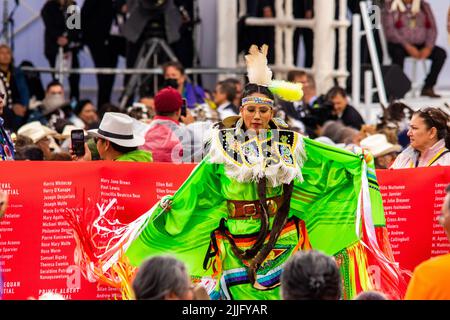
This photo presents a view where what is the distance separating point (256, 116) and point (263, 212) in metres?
0.62

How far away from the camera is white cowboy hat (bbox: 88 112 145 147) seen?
33.4ft

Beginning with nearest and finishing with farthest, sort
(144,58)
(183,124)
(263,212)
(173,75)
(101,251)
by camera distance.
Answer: (263,212)
(101,251)
(183,124)
(173,75)
(144,58)

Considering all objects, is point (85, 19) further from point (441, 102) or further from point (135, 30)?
point (441, 102)

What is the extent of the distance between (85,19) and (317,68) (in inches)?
101

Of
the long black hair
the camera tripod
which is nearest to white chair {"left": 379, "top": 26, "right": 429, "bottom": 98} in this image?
the camera tripod

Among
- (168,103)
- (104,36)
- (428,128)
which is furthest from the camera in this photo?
(104,36)

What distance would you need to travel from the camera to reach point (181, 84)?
13547 mm

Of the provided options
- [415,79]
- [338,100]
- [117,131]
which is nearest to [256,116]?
[117,131]

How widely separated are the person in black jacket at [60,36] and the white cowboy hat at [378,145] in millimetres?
4138

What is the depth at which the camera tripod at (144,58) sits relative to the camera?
14930 mm

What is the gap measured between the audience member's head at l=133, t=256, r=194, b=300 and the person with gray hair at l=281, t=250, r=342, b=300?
18.1 inches

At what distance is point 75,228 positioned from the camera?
356 inches

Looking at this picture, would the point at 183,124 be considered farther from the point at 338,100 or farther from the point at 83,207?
the point at 338,100
